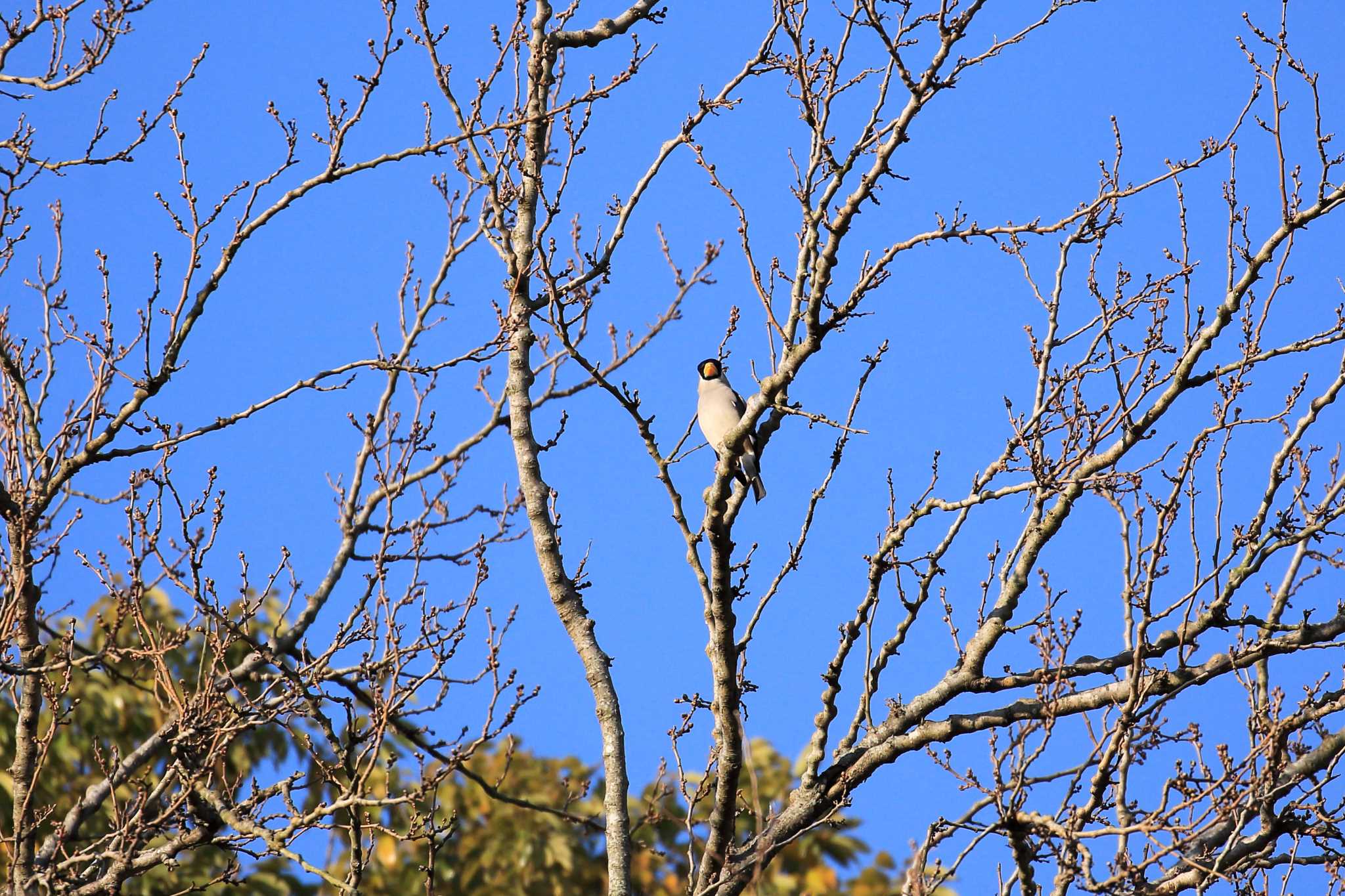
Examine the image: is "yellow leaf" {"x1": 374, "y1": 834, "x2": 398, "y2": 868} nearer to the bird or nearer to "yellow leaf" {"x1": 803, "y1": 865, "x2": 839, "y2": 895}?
"yellow leaf" {"x1": 803, "y1": 865, "x2": 839, "y2": 895}

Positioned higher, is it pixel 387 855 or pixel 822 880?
pixel 822 880

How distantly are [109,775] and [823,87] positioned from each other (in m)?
3.68

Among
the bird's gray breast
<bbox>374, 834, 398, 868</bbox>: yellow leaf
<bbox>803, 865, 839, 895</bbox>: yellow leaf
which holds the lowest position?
<bbox>374, 834, 398, 868</bbox>: yellow leaf

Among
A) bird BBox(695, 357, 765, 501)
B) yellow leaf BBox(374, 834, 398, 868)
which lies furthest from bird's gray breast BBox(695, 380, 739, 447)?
yellow leaf BBox(374, 834, 398, 868)

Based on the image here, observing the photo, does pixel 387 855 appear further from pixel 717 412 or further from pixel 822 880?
pixel 717 412

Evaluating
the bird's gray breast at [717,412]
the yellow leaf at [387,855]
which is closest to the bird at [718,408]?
the bird's gray breast at [717,412]

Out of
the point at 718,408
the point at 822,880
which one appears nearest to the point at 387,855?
the point at 822,880

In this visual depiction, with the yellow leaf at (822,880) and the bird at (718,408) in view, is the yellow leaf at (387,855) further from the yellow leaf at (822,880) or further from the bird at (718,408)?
the bird at (718,408)

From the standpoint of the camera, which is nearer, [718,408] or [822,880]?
[718,408]

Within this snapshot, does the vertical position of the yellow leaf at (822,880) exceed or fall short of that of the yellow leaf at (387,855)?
it exceeds it

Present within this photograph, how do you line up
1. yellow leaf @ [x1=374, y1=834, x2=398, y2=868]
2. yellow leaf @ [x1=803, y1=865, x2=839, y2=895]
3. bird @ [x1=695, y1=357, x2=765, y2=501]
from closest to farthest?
bird @ [x1=695, y1=357, x2=765, y2=501] → yellow leaf @ [x1=374, y1=834, x2=398, y2=868] → yellow leaf @ [x1=803, y1=865, x2=839, y2=895]

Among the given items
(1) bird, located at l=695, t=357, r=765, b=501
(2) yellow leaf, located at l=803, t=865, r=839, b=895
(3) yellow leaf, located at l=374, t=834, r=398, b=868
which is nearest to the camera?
(1) bird, located at l=695, t=357, r=765, b=501

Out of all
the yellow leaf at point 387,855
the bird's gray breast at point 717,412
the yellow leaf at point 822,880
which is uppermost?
the bird's gray breast at point 717,412

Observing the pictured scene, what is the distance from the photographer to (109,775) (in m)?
5.16
